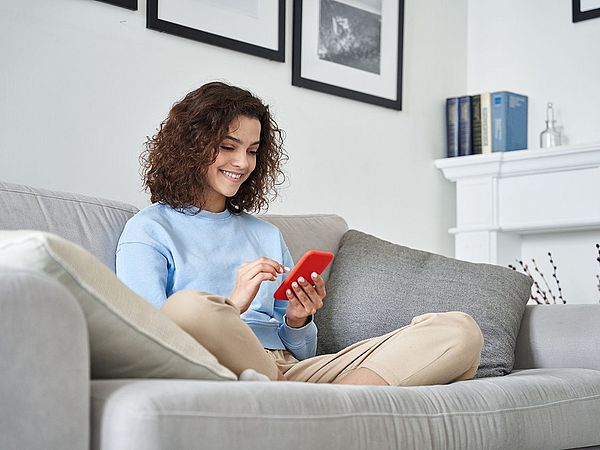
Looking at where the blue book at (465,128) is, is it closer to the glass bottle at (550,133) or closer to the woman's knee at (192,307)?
the glass bottle at (550,133)

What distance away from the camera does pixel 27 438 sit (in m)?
1.18

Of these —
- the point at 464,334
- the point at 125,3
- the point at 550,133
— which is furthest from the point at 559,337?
the point at 125,3

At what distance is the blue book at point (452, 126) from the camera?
390cm

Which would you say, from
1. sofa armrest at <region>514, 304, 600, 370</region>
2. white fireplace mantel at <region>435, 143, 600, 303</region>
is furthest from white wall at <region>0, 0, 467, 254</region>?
sofa armrest at <region>514, 304, 600, 370</region>

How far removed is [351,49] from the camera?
140 inches

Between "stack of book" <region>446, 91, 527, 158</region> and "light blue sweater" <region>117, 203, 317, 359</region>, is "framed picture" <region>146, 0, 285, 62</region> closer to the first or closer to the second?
"light blue sweater" <region>117, 203, 317, 359</region>

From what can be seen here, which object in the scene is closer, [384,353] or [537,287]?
[384,353]

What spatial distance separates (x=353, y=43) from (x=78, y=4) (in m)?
1.19

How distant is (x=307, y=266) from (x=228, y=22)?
1243 mm

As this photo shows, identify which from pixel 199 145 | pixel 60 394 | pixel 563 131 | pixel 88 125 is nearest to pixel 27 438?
pixel 60 394

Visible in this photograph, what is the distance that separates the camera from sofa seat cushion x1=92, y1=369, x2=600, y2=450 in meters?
1.28

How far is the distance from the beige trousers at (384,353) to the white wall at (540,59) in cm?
190

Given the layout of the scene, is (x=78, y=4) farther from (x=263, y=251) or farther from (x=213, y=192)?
(x=263, y=251)

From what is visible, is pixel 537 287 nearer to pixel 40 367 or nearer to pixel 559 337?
pixel 559 337
